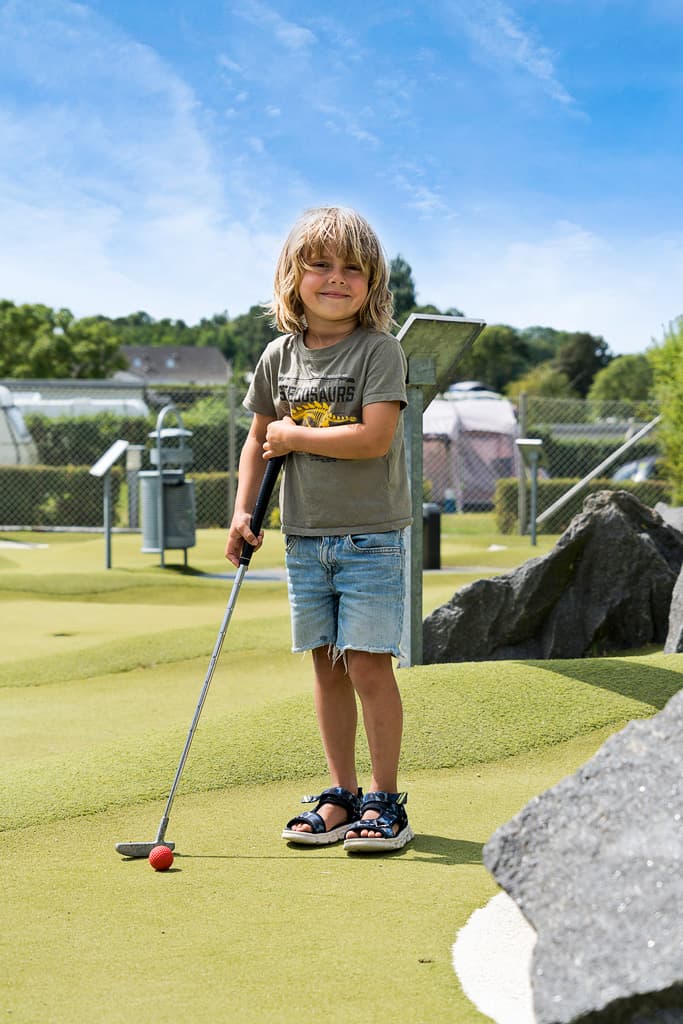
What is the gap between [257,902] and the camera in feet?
8.84

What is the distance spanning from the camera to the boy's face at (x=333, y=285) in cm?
320

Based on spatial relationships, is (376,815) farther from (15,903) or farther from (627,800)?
(627,800)

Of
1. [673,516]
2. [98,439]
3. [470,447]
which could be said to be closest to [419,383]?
[673,516]

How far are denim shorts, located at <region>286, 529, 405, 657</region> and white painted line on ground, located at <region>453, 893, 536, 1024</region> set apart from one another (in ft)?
2.56

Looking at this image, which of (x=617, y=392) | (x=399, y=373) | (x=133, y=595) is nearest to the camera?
(x=399, y=373)

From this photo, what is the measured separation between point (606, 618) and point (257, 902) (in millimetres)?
3668

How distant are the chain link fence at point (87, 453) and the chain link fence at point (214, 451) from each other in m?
0.02

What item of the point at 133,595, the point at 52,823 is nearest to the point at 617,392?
the point at 133,595

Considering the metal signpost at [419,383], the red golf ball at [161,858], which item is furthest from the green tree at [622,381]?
the red golf ball at [161,858]

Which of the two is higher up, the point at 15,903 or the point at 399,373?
Answer: the point at 399,373

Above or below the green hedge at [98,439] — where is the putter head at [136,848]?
below

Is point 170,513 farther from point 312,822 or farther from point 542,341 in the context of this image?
point 542,341

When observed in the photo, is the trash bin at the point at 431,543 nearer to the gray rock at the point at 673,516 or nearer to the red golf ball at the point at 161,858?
the gray rock at the point at 673,516

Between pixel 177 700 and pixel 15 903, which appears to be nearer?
pixel 15 903
